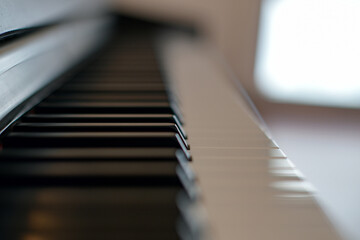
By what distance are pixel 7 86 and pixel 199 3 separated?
3.31m

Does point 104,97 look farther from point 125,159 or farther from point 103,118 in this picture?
point 125,159

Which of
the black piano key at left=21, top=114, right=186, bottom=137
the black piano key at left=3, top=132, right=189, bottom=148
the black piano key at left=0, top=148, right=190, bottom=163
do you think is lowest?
the black piano key at left=0, top=148, right=190, bottom=163

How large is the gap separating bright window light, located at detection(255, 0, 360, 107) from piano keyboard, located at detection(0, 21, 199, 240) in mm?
2935

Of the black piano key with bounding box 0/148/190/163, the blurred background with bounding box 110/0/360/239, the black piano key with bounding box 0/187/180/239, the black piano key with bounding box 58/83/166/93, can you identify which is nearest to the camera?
the black piano key with bounding box 0/187/180/239

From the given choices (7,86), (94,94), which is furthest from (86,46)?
(7,86)

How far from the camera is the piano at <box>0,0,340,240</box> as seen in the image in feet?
0.95

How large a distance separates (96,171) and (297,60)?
3263 mm

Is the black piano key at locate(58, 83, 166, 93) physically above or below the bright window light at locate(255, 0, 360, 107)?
below

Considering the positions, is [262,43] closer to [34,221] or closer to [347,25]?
[347,25]

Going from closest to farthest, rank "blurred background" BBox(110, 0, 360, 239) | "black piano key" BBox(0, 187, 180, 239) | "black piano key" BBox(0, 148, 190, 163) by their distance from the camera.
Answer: "black piano key" BBox(0, 187, 180, 239) < "black piano key" BBox(0, 148, 190, 163) < "blurred background" BBox(110, 0, 360, 239)

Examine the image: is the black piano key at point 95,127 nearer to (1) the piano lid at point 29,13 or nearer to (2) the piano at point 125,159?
(2) the piano at point 125,159

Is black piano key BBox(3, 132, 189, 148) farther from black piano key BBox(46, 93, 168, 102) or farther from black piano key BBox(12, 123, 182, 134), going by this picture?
black piano key BBox(46, 93, 168, 102)

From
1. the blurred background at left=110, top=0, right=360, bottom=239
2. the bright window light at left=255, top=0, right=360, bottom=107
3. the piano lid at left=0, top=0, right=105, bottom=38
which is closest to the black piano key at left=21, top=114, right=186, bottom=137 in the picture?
the piano lid at left=0, top=0, right=105, bottom=38

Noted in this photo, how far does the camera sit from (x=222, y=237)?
272mm
